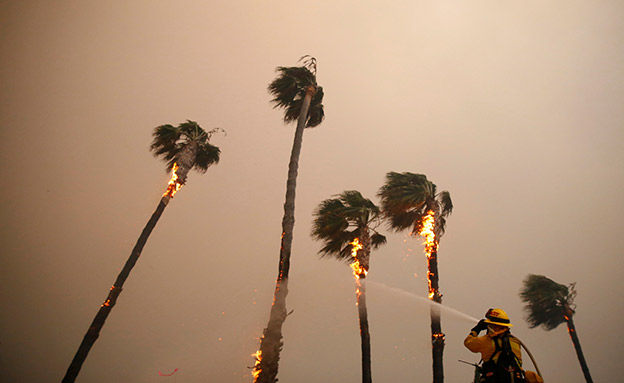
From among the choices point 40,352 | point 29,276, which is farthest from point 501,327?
point 29,276

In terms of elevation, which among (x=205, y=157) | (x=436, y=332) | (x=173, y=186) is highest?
(x=205, y=157)

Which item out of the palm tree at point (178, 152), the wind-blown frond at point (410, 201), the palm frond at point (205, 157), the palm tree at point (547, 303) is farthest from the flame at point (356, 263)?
the palm tree at point (547, 303)

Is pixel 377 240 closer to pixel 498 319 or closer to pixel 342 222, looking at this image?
pixel 342 222

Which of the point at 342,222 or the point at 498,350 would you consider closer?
the point at 498,350

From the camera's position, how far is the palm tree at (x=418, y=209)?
11.6 meters

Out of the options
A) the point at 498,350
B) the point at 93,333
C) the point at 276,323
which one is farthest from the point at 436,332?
the point at 93,333

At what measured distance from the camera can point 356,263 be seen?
12.4 metres

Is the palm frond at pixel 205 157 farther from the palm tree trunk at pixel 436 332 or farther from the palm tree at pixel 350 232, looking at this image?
the palm tree trunk at pixel 436 332

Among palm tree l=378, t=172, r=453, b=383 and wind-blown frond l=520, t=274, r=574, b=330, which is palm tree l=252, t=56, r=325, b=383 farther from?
wind-blown frond l=520, t=274, r=574, b=330

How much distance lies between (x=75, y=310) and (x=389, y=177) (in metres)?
107

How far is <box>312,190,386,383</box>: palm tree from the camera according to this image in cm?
1217

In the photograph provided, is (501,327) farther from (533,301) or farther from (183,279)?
(183,279)

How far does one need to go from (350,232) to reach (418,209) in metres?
3.25

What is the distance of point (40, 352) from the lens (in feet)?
216
